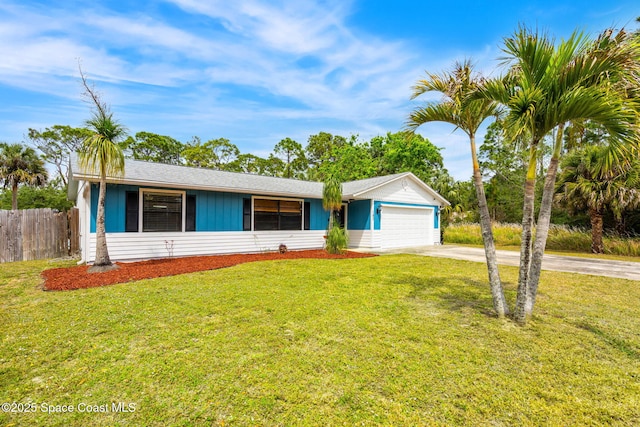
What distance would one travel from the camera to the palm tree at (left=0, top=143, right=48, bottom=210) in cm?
1922

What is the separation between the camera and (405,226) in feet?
49.6

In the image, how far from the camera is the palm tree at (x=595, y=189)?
1151 cm

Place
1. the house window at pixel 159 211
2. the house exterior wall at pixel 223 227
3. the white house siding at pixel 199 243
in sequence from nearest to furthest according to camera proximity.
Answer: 1. the house exterior wall at pixel 223 227
2. the white house siding at pixel 199 243
3. the house window at pixel 159 211

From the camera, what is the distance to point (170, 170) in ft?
36.7

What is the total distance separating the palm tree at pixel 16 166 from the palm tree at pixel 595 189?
32.1m

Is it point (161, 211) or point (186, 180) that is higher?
point (186, 180)

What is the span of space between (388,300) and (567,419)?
3.03m

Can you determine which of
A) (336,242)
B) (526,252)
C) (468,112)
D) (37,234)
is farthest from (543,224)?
(37,234)

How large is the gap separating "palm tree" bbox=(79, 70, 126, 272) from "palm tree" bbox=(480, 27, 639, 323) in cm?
844

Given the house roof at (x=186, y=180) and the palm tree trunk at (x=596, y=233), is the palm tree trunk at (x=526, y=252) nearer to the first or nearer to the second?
the house roof at (x=186, y=180)

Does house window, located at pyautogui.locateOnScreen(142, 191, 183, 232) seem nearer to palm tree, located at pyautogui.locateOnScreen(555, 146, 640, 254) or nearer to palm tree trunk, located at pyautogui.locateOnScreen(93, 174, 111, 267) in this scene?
palm tree trunk, located at pyautogui.locateOnScreen(93, 174, 111, 267)

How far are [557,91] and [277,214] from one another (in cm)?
987

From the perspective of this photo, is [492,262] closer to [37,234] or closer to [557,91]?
[557,91]

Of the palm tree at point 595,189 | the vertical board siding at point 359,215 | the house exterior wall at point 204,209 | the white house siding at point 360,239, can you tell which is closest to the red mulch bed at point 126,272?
the house exterior wall at point 204,209
